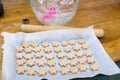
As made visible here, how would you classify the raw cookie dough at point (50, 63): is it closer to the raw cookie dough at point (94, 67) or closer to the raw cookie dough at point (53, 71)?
the raw cookie dough at point (53, 71)

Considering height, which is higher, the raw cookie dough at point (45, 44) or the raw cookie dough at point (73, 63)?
the raw cookie dough at point (45, 44)

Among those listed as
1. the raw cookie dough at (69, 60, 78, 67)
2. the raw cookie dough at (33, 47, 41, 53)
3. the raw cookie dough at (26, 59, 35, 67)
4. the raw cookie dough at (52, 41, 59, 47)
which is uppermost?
the raw cookie dough at (52, 41, 59, 47)

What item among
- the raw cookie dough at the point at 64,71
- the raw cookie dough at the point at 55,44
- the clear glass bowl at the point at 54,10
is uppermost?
the clear glass bowl at the point at 54,10

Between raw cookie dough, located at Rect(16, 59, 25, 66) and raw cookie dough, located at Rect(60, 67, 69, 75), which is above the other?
raw cookie dough, located at Rect(16, 59, 25, 66)

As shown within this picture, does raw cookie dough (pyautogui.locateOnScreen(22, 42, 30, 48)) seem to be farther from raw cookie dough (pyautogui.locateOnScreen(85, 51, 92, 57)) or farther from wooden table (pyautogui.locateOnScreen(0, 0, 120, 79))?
raw cookie dough (pyautogui.locateOnScreen(85, 51, 92, 57))

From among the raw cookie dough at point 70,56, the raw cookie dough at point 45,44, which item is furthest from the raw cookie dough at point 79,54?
the raw cookie dough at point 45,44

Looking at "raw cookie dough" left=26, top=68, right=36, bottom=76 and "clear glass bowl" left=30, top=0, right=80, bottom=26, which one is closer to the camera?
"raw cookie dough" left=26, top=68, right=36, bottom=76

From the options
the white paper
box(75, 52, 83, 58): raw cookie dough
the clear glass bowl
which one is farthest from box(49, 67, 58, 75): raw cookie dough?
the clear glass bowl

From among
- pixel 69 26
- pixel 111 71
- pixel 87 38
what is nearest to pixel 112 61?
pixel 111 71

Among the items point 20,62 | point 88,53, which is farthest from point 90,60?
point 20,62
